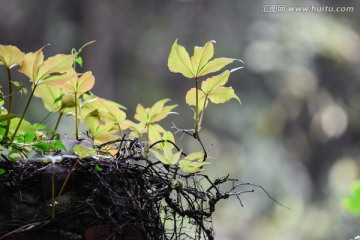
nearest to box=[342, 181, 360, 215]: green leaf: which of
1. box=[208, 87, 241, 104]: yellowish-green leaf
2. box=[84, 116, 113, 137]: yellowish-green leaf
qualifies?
box=[208, 87, 241, 104]: yellowish-green leaf

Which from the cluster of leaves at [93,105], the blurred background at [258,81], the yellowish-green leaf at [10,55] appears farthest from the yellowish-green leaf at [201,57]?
the blurred background at [258,81]

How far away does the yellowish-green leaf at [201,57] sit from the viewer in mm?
740

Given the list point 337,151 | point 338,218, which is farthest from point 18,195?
point 337,151

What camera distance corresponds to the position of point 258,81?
649 centimetres

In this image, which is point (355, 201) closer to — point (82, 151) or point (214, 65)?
point (214, 65)

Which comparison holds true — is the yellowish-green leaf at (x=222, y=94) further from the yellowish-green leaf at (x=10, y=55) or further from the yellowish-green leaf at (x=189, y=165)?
the yellowish-green leaf at (x=10, y=55)

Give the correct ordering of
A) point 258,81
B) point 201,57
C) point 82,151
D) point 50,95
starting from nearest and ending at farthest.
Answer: point 82,151 → point 201,57 → point 50,95 → point 258,81

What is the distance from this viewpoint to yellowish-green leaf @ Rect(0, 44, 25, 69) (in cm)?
71

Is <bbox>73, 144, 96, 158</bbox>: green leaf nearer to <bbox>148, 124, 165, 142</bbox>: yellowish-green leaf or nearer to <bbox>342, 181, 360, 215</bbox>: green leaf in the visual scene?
<bbox>148, 124, 165, 142</bbox>: yellowish-green leaf

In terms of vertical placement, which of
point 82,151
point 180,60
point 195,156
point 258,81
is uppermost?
point 258,81

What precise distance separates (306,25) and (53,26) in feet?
9.62

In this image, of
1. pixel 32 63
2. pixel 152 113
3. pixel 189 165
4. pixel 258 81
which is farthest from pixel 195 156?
pixel 258 81

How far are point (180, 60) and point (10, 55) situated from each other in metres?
0.24

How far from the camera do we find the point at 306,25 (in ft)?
18.9
